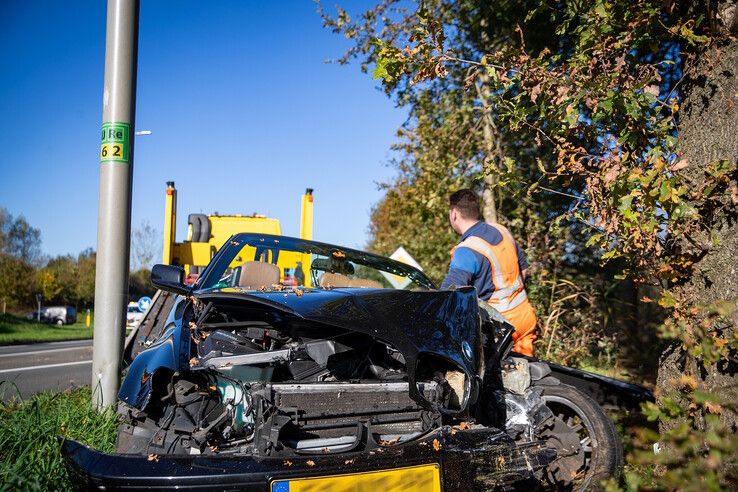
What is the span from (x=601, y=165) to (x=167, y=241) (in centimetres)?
843

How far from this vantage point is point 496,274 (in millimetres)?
4094

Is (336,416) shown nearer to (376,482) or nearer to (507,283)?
(376,482)

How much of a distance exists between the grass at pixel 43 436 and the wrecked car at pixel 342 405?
38cm

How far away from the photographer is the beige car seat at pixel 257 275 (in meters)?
4.03

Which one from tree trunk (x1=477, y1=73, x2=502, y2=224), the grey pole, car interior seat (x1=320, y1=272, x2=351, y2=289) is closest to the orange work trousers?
car interior seat (x1=320, y1=272, x2=351, y2=289)

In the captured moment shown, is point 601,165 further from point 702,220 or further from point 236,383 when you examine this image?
point 236,383

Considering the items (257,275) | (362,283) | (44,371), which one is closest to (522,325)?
(362,283)

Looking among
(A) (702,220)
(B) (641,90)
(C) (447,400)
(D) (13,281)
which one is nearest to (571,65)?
(B) (641,90)

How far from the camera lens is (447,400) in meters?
2.78

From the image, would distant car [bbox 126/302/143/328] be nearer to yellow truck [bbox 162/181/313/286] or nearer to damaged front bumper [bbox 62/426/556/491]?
yellow truck [bbox 162/181/313/286]

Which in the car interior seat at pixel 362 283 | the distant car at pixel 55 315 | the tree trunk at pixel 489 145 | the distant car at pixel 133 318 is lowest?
the distant car at pixel 55 315

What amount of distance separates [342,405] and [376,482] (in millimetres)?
437

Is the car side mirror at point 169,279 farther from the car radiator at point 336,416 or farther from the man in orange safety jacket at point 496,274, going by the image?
the man in orange safety jacket at point 496,274

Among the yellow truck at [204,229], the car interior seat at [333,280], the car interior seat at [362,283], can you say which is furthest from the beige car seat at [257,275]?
the yellow truck at [204,229]
